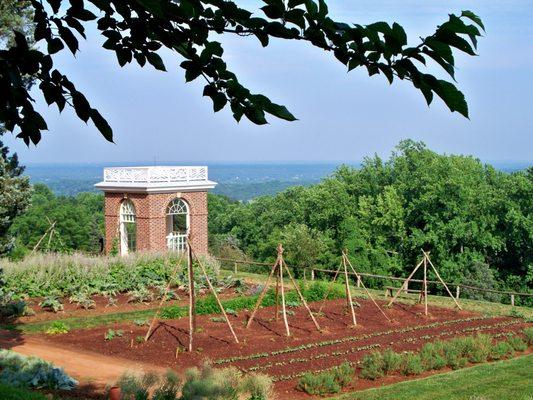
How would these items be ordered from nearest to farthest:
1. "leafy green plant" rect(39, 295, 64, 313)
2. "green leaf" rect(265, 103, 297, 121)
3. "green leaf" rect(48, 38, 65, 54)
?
"green leaf" rect(265, 103, 297, 121) → "green leaf" rect(48, 38, 65, 54) → "leafy green plant" rect(39, 295, 64, 313)

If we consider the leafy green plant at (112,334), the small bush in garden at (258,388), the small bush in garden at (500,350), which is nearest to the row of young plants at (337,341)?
the small bush in garden at (500,350)

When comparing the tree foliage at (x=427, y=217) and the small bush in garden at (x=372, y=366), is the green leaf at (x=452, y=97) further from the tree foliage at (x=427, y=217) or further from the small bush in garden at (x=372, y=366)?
the tree foliage at (x=427, y=217)

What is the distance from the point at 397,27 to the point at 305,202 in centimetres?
3544

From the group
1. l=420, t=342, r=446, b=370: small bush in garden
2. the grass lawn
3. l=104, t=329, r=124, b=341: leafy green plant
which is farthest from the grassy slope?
the grass lawn

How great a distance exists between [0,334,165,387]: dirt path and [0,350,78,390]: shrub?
72 centimetres

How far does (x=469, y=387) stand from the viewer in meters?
10.7

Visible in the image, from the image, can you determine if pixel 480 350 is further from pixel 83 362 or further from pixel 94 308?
pixel 94 308

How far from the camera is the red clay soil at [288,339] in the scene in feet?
38.7

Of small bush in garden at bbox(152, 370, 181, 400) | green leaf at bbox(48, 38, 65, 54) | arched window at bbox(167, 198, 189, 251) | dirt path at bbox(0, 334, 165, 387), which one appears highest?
green leaf at bbox(48, 38, 65, 54)

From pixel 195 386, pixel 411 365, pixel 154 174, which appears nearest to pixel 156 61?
pixel 195 386

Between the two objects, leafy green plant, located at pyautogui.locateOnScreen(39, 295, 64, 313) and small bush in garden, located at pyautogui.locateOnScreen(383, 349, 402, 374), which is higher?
leafy green plant, located at pyautogui.locateOnScreen(39, 295, 64, 313)

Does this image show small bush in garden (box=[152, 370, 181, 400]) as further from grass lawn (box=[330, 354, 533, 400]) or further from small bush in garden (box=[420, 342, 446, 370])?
small bush in garden (box=[420, 342, 446, 370])

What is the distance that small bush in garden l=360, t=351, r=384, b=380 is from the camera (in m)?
11.3

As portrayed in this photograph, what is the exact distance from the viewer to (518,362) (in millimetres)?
12711
